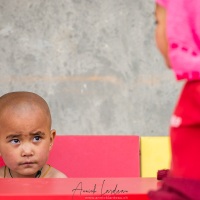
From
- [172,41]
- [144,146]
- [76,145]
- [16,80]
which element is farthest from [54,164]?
[172,41]

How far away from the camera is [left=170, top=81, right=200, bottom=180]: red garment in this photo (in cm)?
106

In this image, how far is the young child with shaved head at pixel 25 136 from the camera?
198cm

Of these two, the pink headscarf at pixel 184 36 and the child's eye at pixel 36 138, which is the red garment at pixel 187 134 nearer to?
the pink headscarf at pixel 184 36

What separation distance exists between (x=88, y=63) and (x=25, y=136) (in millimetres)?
530

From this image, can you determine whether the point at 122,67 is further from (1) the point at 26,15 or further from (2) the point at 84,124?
(1) the point at 26,15

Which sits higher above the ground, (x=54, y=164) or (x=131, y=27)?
(x=131, y=27)

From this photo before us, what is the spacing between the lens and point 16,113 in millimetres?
2023

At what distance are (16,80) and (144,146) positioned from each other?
0.60 meters

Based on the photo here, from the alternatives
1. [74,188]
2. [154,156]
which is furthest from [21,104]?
[74,188]

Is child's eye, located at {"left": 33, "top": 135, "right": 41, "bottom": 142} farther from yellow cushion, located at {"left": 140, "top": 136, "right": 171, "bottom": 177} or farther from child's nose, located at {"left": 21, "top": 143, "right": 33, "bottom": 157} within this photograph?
yellow cushion, located at {"left": 140, "top": 136, "right": 171, "bottom": 177}

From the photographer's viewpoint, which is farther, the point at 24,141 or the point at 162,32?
the point at 24,141

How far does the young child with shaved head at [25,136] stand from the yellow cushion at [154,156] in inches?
10.6

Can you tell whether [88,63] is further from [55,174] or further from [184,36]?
[184,36]

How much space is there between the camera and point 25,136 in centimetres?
199
